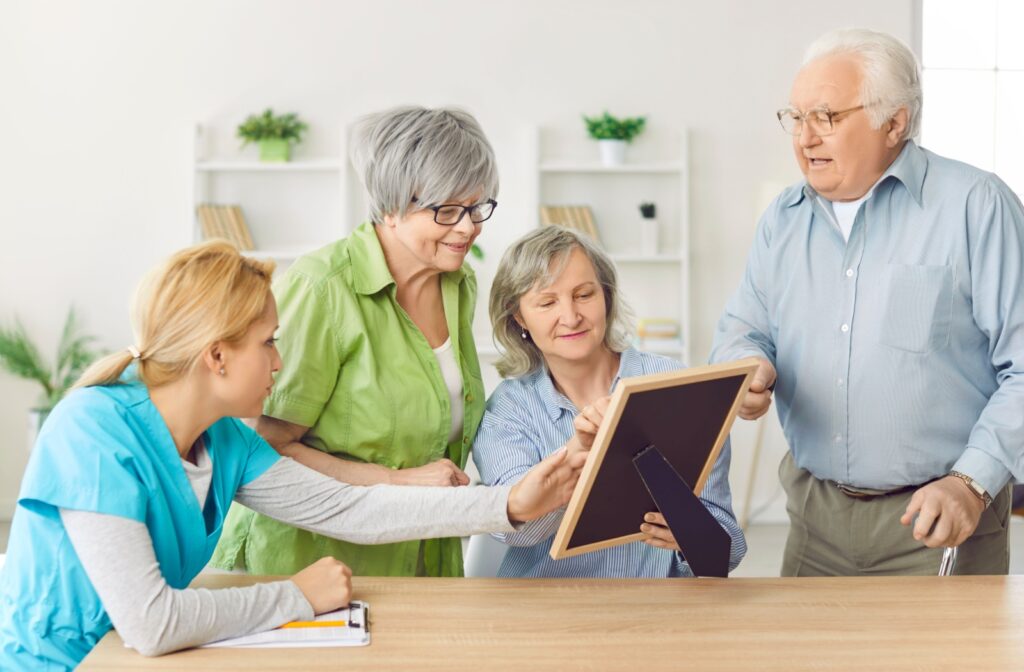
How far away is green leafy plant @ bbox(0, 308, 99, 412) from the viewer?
5.26 meters

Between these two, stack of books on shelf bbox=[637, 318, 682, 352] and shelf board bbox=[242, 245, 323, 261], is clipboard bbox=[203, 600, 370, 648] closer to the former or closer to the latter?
shelf board bbox=[242, 245, 323, 261]

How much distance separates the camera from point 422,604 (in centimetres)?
176

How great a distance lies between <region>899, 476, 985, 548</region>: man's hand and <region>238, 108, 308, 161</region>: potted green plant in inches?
160

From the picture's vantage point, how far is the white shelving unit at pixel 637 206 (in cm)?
550

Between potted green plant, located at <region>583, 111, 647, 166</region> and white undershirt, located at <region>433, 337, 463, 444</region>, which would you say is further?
potted green plant, located at <region>583, 111, 647, 166</region>

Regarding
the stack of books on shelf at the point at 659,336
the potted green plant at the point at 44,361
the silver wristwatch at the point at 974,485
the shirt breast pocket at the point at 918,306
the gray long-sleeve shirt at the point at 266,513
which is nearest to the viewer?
the gray long-sleeve shirt at the point at 266,513

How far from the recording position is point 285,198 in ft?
18.0

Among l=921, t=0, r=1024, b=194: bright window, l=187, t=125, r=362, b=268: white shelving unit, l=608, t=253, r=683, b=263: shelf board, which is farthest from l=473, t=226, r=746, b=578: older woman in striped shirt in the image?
l=921, t=0, r=1024, b=194: bright window

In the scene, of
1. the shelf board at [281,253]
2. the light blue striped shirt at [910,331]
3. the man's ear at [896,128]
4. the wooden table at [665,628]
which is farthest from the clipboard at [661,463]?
the shelf board at [281,253]

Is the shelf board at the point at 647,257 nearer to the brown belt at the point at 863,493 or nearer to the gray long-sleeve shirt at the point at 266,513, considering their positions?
the brown belt at the point at 863,493

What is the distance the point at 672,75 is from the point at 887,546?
376 cm

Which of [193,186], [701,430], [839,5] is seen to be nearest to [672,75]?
[839,5]

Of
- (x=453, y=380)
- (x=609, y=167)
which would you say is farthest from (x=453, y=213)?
(x=609, y=167)

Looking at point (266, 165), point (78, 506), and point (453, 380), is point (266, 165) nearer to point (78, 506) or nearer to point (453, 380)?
point (453, 380)
